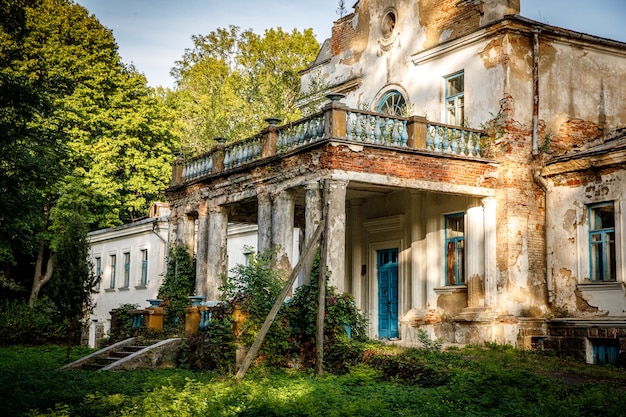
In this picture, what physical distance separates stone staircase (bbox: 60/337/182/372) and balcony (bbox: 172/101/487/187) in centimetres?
508

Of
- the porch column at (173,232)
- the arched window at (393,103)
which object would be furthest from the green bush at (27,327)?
the arched window at (393,103)

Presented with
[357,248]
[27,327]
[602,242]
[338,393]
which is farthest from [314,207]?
[27,327]

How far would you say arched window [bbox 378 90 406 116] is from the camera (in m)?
22.8

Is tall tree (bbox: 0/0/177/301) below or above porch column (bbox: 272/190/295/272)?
above

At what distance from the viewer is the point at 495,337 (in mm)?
18328

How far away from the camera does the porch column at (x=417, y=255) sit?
20.9 meters

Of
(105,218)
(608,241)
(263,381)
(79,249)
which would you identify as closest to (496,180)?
(608,241)

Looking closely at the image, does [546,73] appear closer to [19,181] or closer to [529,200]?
[529,200]

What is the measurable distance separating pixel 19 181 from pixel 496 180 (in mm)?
11740

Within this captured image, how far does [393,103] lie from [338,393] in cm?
1271

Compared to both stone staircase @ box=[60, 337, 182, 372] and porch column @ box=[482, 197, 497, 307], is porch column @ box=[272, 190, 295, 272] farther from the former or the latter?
porch column @ box=[482, 197, 497, 307]

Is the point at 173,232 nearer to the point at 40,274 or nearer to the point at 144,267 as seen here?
the point at 144,267

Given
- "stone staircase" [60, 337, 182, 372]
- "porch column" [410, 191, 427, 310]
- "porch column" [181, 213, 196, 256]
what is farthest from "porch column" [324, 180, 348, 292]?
"porch column" [181, 213, 196, 256]

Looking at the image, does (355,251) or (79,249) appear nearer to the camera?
(79,249)
